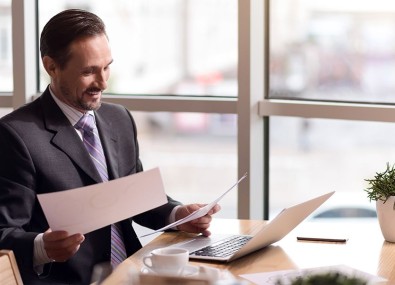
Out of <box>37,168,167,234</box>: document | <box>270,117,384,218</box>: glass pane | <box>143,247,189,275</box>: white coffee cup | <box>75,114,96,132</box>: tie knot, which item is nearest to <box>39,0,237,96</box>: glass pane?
<box>270,117,384,218</box>: glass pane

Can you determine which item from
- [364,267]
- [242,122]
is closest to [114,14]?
[242,122]

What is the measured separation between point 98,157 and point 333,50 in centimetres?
130

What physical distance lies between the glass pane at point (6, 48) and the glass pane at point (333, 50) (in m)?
1.33

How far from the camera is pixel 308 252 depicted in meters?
2.38

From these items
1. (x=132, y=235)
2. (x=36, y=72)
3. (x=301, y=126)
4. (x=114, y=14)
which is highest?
(x=114, y=14)

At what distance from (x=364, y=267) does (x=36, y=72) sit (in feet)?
7.54

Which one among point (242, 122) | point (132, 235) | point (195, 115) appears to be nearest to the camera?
point (132, 235)

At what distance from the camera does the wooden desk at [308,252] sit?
2217 millimetres

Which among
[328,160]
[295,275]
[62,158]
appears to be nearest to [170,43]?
[328,160]

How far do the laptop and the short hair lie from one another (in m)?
0.76

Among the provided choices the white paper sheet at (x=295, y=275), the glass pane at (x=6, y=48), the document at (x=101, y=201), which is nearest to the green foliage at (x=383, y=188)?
the white paper sheet at (x=295, y=275)

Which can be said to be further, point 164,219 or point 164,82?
point 164,82

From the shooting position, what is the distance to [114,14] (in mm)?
3938

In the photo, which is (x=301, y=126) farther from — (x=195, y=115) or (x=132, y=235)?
(x=132, y=235)
